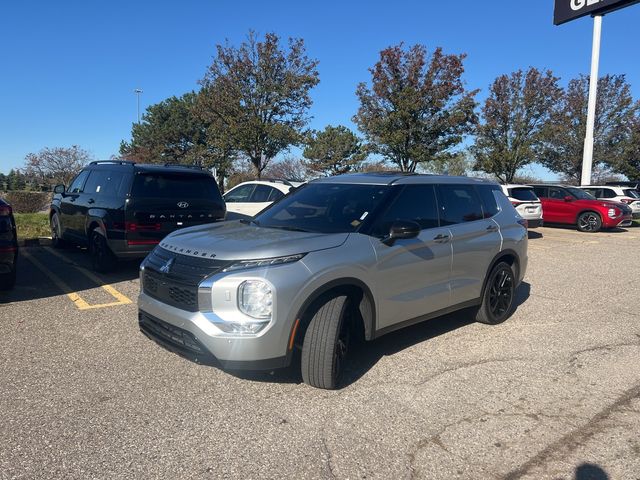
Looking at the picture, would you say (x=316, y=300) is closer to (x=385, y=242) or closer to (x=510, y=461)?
(x=385, y=242)

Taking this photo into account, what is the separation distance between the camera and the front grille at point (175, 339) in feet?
11.5

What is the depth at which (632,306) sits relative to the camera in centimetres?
675

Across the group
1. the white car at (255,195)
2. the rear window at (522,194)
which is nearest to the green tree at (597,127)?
the rear window at (522,194)

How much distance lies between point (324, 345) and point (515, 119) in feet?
86.1

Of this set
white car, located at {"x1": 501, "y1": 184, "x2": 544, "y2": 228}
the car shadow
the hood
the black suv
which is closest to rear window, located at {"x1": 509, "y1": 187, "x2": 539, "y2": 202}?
white car, located at {"x1": 501, "y1": 184, "x2": 544, "y2": 228}

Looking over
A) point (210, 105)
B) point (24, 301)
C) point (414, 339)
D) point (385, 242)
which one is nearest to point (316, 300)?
point (385, 242)

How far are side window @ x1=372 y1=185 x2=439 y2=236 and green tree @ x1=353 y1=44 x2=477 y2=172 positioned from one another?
16.0 m

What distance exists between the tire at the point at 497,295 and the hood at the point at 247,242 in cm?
236

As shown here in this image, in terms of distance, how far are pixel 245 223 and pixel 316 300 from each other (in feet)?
5.25

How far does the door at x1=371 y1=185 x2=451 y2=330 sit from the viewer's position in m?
4.17

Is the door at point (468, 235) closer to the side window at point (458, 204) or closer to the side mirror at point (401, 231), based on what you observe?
the side window at point (458, 204)

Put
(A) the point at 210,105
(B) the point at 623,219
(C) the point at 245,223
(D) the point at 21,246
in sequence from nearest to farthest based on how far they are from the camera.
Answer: (C) the point at 245,223 < (D) the point at 21,246 < (B) the point at 623,219 < (A) the point at 210,105

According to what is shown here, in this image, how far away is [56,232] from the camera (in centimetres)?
994

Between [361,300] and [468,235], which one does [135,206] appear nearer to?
[361,300]
